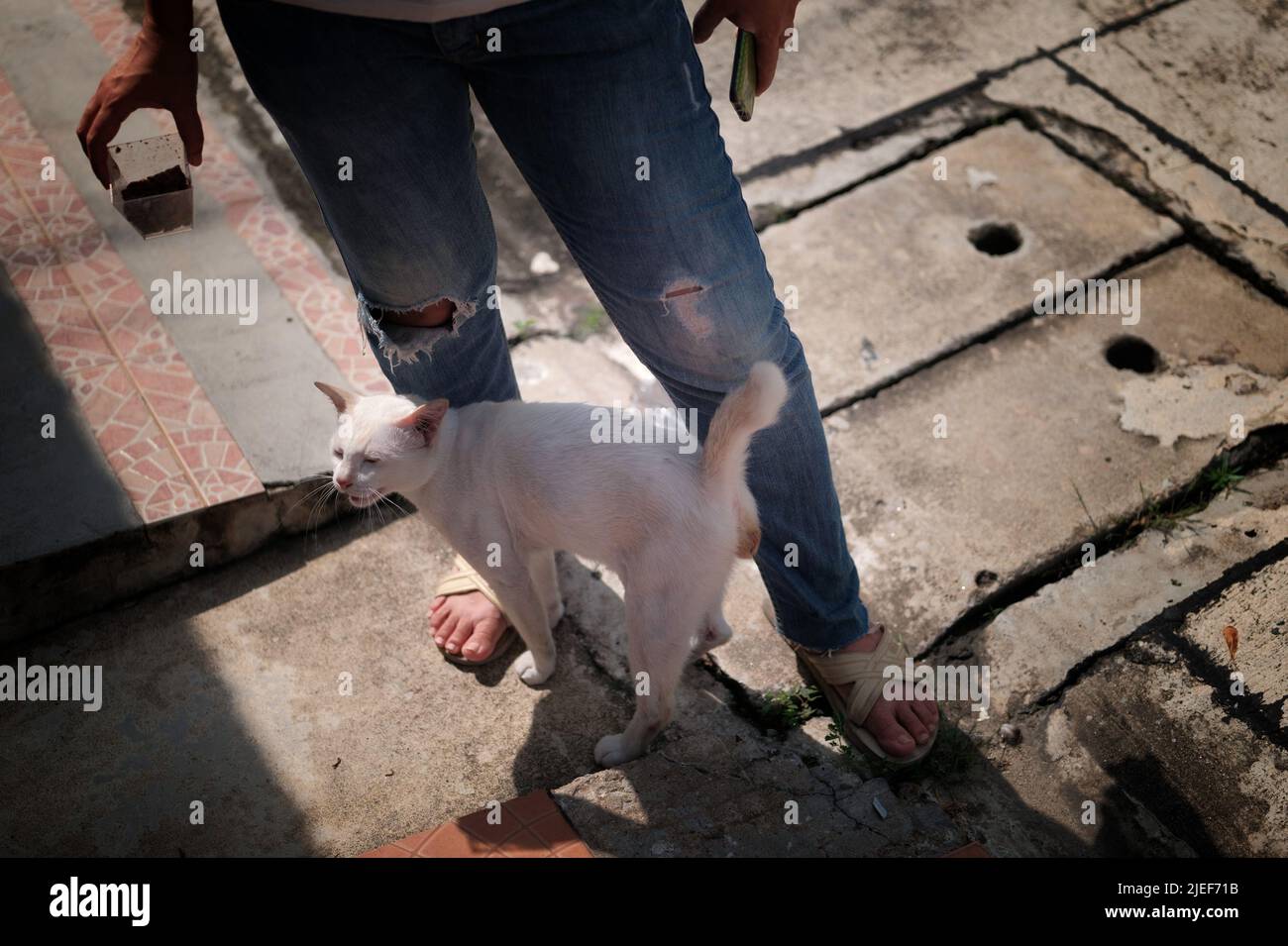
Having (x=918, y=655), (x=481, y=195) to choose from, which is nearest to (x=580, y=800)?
(x=918, y=655)

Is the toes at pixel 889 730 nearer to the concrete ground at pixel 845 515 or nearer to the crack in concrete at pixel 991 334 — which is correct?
the concrete ground at pixel 845 515

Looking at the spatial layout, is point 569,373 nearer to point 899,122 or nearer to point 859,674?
point 859,674

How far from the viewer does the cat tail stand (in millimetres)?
1545

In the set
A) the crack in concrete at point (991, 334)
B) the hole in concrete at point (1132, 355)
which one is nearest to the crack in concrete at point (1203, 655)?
the hole in concrete at point (1132, 355)

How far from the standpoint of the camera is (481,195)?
5.71ft

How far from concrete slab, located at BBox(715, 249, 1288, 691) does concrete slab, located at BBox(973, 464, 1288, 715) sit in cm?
9

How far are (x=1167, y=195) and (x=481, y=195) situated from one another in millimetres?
2241

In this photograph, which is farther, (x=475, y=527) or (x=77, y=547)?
(x=77, y=547)

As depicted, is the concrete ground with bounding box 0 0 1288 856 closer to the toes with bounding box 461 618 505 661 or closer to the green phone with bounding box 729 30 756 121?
the toes with bounding box 461 618 505 661

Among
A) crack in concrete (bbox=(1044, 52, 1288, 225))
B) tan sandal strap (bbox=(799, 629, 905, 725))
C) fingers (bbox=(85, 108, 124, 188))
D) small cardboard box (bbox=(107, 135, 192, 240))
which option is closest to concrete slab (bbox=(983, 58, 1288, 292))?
crack in concrete (bbox=(1044, 52, 1288, 225))

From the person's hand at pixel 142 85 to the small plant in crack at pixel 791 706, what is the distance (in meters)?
1.56

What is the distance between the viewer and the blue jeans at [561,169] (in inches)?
55.2

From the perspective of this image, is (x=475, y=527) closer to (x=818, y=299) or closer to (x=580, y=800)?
(x=580, y=800)
